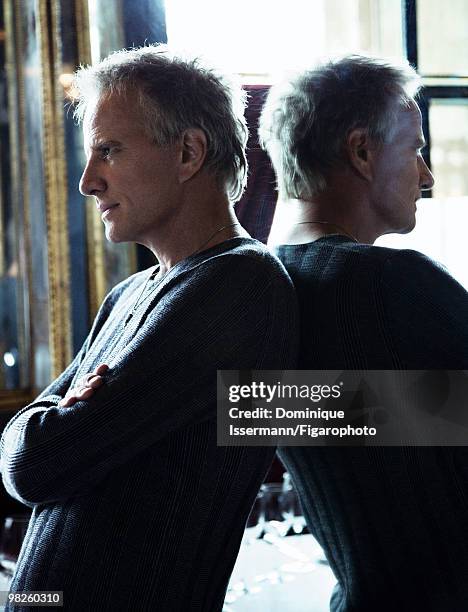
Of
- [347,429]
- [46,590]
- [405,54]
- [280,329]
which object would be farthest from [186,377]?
[405,54]

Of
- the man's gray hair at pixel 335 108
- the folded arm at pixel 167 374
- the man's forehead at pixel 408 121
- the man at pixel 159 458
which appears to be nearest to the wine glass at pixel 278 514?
the man at pixel 159 458

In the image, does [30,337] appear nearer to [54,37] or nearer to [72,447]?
[54,37]

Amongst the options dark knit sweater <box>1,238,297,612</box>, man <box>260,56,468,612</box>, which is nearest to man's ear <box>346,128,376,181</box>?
man <box>260,56,468,612</box>

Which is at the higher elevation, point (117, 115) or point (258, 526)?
point (117, 115)

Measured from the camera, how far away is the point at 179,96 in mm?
1319

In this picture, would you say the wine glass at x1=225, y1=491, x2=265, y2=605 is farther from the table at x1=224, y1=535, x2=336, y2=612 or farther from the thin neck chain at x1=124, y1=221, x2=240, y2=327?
the thin neck chain at x1=124, y1=221, x2=240, y2=327

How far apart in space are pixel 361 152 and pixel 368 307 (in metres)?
0.29

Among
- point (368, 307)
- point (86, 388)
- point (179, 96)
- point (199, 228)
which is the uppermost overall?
point (179, 96)

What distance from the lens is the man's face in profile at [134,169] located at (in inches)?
52.0

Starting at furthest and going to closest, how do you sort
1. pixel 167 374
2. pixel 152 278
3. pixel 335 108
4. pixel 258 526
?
pixel 258 526, pixel 152 278, pixel 335 108, pixel 167 374

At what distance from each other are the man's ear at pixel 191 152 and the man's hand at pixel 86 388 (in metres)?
0.37

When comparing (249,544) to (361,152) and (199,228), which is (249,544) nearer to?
(199,228)

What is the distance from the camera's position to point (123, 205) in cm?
133

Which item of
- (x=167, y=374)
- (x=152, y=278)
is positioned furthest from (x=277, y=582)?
(x=152, y=278)
